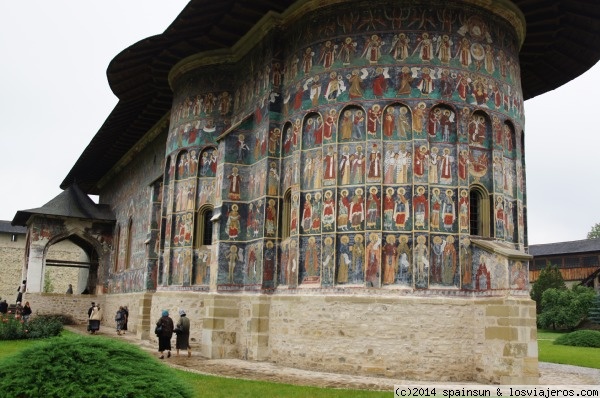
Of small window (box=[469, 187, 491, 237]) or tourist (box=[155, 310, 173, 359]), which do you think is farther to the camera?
tourist (box=[155, 310, 173, 359])

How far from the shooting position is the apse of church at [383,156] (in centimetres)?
1305

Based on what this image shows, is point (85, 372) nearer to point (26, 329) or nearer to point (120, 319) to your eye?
point (26, 329)

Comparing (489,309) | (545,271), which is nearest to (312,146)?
(489,309)

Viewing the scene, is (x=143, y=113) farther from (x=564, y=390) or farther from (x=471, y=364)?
(x=564, y=390)

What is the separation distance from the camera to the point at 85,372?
584 cm

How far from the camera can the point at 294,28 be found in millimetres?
15508

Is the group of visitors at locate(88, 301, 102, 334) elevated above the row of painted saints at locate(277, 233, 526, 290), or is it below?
below

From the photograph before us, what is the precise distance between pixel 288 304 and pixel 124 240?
52.2 ft

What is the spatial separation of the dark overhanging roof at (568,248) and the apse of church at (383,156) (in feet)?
104

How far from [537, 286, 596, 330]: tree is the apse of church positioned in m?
20.4

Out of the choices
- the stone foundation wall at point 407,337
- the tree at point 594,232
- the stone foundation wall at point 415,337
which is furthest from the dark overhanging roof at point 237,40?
the tree at point 594,232

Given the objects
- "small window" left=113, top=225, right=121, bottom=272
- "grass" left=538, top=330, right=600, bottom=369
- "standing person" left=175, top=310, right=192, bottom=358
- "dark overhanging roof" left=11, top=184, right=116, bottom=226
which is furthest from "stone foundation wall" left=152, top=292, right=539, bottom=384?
"dark overhanging roof" left=11, top=184, right=116, bottom=226

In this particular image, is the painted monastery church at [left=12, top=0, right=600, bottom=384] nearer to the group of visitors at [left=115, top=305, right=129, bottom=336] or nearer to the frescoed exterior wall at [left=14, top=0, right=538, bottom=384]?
the frescoed exterior wall at [left=14, top=0, right=538, bottom=384]

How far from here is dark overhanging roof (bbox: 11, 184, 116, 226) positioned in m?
29.0
